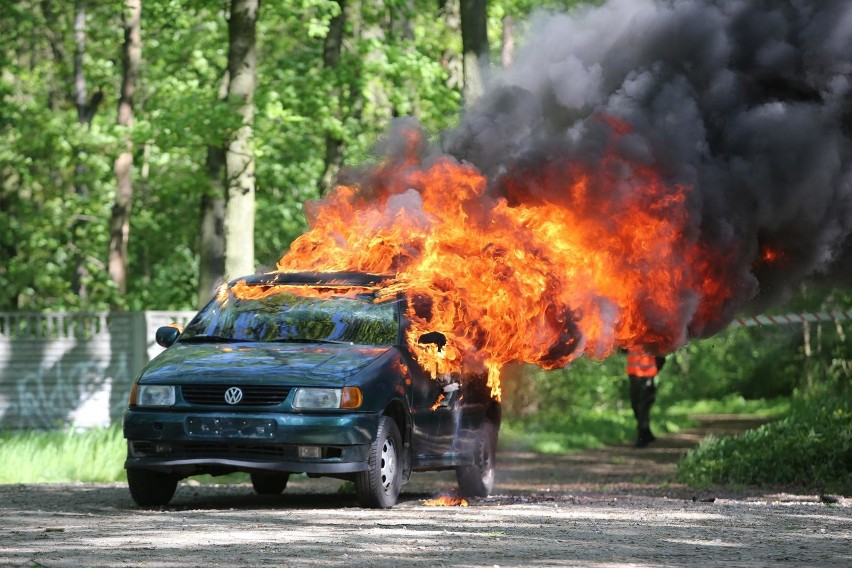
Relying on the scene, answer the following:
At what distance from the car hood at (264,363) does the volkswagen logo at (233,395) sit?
0.07 meters

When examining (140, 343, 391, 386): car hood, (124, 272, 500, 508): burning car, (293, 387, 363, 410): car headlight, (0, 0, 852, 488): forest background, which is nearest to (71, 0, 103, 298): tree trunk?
(0, 0, 852, 488): forest background

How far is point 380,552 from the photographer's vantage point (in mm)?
8422

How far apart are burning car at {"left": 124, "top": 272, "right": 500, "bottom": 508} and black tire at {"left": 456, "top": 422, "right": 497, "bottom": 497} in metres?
0.35

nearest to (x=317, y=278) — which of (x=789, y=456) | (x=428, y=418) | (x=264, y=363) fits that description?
(x=264, y=363)

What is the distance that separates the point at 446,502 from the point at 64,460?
229 inches

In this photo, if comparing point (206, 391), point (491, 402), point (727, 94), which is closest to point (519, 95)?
point (727, 94)

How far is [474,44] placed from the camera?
69.8ft

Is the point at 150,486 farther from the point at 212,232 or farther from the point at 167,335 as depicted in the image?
the point at 212,232

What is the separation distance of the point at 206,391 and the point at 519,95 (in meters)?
5.00

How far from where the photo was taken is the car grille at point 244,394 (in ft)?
36.3

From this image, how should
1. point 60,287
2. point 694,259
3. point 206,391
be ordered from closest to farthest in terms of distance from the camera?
point 206,391, point 694,259, point 60,287

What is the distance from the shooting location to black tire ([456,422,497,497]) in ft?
43.2

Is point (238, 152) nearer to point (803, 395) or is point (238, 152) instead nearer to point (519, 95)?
point (519, 95)

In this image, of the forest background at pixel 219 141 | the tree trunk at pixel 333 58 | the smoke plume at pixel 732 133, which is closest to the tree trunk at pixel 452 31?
the forest background at pixel 219 141
